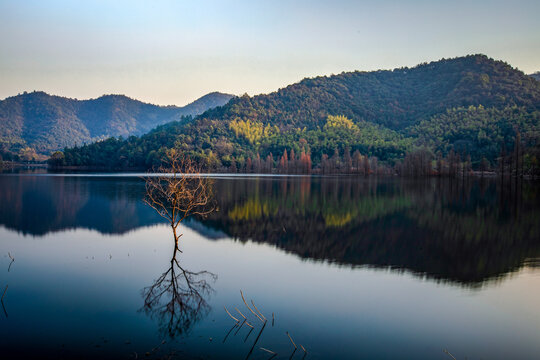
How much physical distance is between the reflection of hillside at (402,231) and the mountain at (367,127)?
274 ft

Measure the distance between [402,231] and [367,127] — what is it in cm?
15046

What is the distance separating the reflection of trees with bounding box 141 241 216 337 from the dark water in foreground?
0.19 feet

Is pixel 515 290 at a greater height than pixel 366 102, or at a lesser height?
lesser

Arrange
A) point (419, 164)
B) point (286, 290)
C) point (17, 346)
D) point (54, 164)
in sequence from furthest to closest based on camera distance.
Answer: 1. point (54, 164)
2. point (419, 164)
3. point (286, 290)
4. point (17, 346)

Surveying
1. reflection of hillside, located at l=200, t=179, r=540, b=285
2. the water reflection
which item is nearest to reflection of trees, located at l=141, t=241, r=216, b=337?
the water reflection

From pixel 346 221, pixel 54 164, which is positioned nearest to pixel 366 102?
pixel 54 164

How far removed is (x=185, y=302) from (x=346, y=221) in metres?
16.0

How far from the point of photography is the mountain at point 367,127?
118550 mm

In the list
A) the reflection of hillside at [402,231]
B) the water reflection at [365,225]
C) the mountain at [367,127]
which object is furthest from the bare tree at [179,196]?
the mountain at [367,127]

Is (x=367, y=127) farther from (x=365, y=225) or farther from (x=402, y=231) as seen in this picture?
(x=402, y=231)

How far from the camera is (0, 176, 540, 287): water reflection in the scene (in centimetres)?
1577

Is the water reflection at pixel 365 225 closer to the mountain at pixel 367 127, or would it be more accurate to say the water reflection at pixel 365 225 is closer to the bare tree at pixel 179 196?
the bare tree at pixel 179 196

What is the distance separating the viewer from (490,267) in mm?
14930

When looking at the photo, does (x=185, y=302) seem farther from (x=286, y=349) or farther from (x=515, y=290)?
(x=515, y=290)
